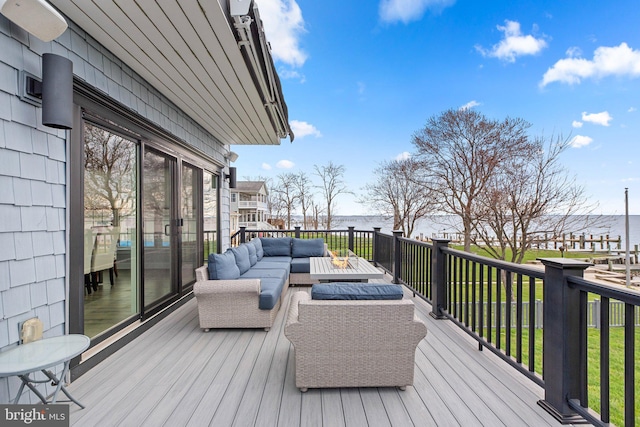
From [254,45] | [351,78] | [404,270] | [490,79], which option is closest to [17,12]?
[254,45]

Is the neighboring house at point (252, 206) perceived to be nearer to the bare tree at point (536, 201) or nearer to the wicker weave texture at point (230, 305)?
the bare tree at point (536, 201)

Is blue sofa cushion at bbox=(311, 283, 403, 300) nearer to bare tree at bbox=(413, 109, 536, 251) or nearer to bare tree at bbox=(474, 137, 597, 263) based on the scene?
bare tree at bbox=(474, 137, 597, 263)

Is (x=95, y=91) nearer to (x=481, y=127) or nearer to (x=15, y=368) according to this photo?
(x=15, y=368)

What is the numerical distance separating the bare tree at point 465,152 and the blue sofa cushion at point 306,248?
19.2ft

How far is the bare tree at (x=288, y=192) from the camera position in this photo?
19891mm

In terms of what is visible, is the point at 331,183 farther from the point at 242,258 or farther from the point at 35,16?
the point at 35,16

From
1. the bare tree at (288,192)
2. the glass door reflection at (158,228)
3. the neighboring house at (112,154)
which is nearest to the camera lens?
the neighboring house at (112,154)

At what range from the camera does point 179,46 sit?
8.27ft

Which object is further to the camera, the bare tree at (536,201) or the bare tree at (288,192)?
the bare tree at (288,192)

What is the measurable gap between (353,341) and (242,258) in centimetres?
262

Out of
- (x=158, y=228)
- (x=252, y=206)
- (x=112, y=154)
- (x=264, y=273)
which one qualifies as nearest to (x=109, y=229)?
(x=112, y=154)

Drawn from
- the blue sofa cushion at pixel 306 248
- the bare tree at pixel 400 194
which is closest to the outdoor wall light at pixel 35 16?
the blue sofa cushion at pixel 306 248

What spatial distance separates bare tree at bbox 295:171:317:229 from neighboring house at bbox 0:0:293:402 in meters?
14.8

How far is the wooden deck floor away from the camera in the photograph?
1.78 m
